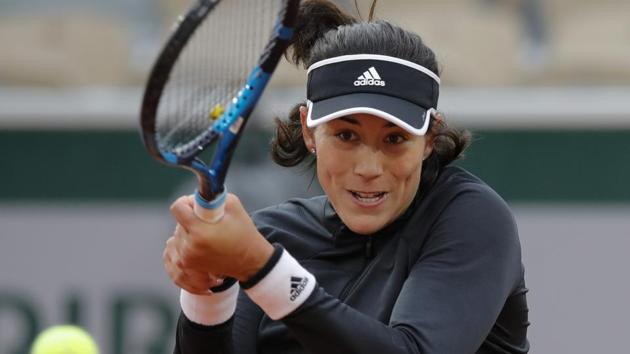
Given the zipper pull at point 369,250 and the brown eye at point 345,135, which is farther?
the zipper pull at point 369,250

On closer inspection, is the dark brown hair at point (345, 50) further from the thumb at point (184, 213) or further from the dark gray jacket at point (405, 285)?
the thumb at point (184, 213)

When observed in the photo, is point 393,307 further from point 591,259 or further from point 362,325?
point 591,259

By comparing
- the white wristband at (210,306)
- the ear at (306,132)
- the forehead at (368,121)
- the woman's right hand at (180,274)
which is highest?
the forehead at (368,121)

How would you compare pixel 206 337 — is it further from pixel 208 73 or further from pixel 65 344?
pixel 65 344

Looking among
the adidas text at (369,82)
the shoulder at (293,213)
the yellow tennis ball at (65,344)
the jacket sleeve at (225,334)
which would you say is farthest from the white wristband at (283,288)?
the yellow tennis ball at (65,344)

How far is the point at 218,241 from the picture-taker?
1.93 m

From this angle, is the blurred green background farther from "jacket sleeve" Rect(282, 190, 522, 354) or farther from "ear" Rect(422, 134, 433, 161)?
"jacket sleeve" Rect(282, 190, 522, 354)

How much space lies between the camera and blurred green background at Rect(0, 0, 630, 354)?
6.40 metres

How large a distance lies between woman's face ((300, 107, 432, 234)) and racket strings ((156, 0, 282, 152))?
0.66 feet

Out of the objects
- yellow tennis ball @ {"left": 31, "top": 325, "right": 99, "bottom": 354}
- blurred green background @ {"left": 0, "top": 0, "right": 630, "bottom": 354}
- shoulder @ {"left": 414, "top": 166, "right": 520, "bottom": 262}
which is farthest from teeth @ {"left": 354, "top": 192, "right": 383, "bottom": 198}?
blurred green background @ {"left": 0, "top": 0, "right": 630, "bottom": 354}

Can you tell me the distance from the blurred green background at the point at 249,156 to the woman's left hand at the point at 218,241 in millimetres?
4091

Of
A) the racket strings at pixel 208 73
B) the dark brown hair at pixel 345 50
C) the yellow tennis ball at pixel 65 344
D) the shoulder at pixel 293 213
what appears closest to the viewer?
the racket strings at pixel 208 73

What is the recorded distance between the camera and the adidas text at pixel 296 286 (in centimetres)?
204

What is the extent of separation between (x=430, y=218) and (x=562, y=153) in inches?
167
